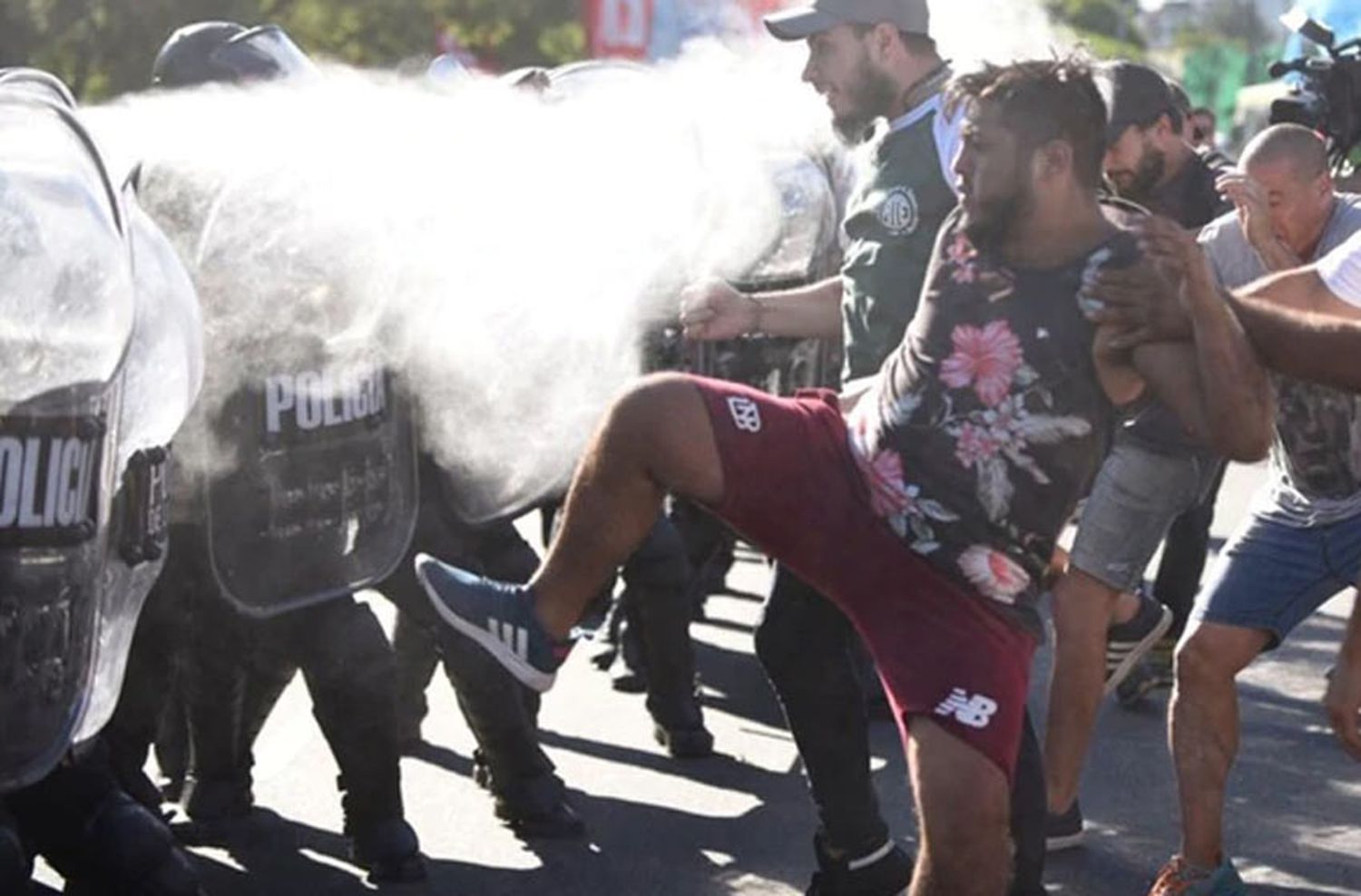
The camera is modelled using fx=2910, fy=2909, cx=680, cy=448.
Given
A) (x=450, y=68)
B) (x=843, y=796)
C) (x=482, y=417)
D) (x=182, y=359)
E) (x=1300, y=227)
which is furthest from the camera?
(x=450, y=68)

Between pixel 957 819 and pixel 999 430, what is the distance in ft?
2.20

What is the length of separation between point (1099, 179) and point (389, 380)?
1.77 metres

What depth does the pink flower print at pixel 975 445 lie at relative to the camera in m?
5.00

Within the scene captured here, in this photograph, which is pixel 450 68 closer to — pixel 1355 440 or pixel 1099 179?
pixel 1355 440

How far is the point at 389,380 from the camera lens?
6227 millimetres

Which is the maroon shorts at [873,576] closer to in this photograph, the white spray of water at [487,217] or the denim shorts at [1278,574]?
the white spray of water at [487,217]

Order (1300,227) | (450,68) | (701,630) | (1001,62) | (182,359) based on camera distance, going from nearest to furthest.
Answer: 1. (182,359)
2. (1001,62)
3. (1300,227)
4. (450,68)
5. (701,630)

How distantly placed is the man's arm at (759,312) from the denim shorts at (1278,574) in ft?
3.41

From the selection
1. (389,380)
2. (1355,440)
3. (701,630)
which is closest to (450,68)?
(701,630)

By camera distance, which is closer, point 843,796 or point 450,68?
point 843,796

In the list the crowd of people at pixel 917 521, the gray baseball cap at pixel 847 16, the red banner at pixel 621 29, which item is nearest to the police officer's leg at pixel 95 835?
the crowd of people at pixel 917 521

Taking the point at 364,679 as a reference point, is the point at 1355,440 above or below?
above

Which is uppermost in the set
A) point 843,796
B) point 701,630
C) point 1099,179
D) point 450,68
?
point 1099,179

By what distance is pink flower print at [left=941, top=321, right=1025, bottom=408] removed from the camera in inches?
197
